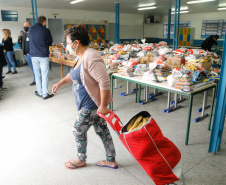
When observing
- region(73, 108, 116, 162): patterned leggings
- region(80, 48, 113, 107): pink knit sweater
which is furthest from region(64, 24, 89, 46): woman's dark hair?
region(73, 108, 116, 162): patterned leggings

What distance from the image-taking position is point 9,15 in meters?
10.7

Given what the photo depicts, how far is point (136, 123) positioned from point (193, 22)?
15.5 m

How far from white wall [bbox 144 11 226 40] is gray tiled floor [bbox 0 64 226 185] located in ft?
38.3

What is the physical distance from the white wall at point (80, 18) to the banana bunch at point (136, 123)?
1109 centimetres

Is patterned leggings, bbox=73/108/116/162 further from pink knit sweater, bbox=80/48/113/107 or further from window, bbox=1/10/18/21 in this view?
window, bbox=1/10/18/21

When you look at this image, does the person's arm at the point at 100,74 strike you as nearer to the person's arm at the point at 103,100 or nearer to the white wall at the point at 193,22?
the person's arm at the point at 103,100

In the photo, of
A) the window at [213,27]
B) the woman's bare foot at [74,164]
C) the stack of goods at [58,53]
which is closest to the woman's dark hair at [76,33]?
the woman's bare foot at [74,164]

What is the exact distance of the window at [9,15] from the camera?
10578mm

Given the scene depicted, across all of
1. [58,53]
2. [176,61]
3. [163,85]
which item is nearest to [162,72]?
[163,85]

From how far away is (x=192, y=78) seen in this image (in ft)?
8.84

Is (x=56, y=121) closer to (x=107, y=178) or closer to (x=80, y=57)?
(x=107, y=178)

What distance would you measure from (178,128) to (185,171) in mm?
1103

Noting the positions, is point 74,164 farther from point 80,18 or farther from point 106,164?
point 80,18

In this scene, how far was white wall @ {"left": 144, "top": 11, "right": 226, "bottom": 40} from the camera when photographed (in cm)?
1379
